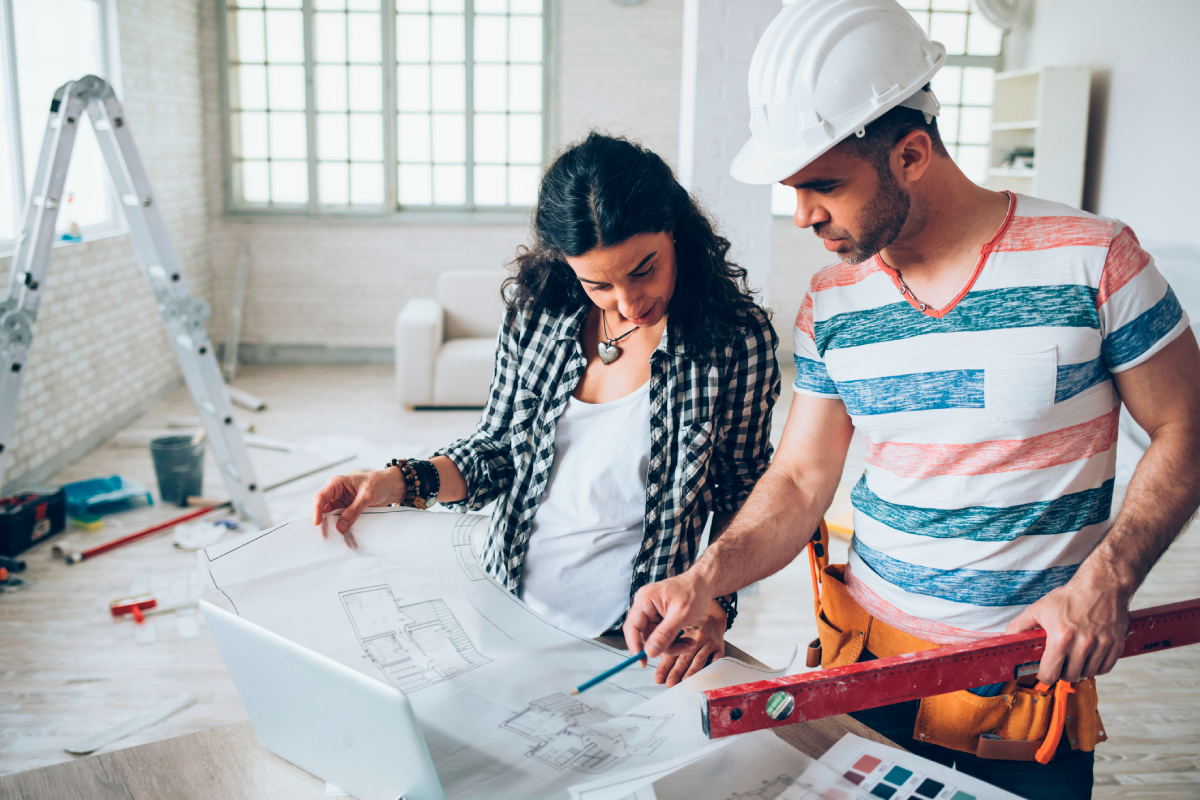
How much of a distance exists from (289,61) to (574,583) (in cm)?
636

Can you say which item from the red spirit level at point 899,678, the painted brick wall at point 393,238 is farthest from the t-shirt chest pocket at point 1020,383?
the painted brick wall at point 393,238

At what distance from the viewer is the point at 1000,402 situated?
3.15ft

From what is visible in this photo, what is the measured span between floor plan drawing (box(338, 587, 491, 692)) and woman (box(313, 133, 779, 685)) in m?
0.16

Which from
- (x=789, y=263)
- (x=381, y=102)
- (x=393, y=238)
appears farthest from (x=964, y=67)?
(x=393, y=238)

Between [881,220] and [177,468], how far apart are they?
3.55m

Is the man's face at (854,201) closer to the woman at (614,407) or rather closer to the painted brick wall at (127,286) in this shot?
the woman at (614,407)

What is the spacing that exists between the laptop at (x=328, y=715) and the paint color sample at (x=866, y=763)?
0.40m

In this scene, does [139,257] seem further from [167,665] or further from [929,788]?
[929,788]

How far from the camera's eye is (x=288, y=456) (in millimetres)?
4562

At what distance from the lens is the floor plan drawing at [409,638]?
0.94 meters

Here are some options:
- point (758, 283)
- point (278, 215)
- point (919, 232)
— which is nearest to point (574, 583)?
point (919, 232)

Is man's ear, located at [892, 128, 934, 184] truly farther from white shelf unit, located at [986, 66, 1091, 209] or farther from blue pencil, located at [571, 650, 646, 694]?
white shelf unit, located at [986, 66, 1091, 209]

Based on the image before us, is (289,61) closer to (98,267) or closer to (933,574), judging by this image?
(98,267)

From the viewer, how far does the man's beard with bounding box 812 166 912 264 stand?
38.5 inches
